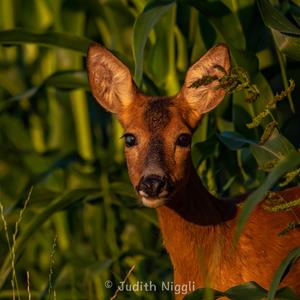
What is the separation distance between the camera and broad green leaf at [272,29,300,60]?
19.4 feet

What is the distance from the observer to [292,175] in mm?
4648

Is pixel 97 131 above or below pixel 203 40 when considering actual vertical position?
below

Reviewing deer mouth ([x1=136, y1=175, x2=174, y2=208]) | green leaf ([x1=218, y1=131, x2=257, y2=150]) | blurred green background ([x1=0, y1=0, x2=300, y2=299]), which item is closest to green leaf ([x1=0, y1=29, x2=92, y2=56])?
blurred green background ([x1=0, y1=0, x2=300, y2=299])

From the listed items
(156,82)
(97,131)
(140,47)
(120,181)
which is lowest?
(97,131)

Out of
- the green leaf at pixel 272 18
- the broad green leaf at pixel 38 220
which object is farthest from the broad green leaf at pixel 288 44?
the broad green leaf at pixel 38 220

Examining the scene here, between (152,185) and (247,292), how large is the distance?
66cm

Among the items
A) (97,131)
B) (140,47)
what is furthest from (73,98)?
(140,47)

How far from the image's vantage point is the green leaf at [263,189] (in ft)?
14.2

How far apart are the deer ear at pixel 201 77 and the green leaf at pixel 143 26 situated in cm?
26

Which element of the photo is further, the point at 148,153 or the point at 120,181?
the point at 120,181

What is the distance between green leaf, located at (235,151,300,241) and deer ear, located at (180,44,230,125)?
1.33 meters

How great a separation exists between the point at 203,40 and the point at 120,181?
1.08 meters

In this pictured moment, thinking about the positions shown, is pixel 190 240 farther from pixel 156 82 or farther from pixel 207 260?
pixel 156 82

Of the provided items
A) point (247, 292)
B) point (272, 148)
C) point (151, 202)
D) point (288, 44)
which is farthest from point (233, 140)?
point (247, 292)
